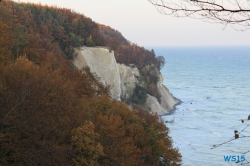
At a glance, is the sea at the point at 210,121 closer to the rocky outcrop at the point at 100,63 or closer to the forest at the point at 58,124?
the forest at the point at 58,124

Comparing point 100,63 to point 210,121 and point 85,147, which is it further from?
point 85,147

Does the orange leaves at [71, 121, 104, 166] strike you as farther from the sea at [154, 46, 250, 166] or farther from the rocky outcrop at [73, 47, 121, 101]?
the rocky outcrop at [73, 47, 121, 101]

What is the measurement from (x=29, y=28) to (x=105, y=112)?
67.3 feet

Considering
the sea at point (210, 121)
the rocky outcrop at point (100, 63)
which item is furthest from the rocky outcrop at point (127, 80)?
the rocky outcrop at point (100, 63)

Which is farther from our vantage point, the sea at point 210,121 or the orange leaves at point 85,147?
the sea at point 210,121

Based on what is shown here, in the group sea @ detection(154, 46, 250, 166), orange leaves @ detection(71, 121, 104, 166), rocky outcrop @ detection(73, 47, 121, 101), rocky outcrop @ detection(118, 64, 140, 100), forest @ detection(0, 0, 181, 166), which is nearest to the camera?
forest @ detection(0, 0, 181, 166)

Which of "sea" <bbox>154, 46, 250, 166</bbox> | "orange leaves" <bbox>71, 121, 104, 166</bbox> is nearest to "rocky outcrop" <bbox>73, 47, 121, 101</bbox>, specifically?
"sea" <bbox>154, 46, 250, 166</bbox>

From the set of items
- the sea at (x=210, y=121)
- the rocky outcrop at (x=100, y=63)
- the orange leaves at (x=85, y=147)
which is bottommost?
the sea at (x=210, y=121)

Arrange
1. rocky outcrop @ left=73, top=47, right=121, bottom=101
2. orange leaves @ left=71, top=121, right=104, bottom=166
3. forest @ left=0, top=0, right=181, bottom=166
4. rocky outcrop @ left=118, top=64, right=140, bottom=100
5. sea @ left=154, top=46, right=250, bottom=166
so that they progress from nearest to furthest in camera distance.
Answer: forest @ left=0, top=0, right=181, bottom=166
orange leaves @ left=71, top=121, right=104, bottom=166
sea @ left=154, top=46, right=250, bottom=166
rocky outcrop @ left=73, top=47, right=121, bottom=101
rocky outcrop @ left=118, top=64, right=140, bottom=100

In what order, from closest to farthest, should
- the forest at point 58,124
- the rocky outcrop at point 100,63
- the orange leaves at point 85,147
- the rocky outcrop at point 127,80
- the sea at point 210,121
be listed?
the forest at point 58,124
the orange leaves at point 85,147
the sea at point 210,121
the rocky outcrop at point 100,63
the rocky outcrop at point 127,80

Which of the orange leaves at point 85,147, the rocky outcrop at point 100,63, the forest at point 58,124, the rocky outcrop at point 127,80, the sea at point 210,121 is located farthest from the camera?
the rocky outcrop at point 127,80

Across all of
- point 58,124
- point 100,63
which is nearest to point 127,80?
point 100,63

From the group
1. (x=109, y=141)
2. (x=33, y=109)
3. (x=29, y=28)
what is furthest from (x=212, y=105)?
(x=33, y=109)

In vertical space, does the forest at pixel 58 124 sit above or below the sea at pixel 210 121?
above
